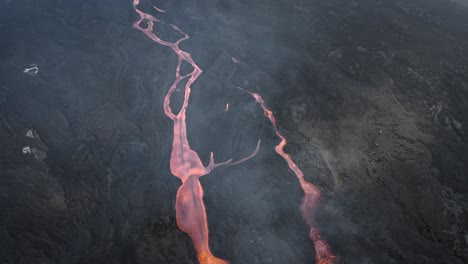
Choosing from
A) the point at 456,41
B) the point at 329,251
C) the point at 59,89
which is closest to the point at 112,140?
the point at 59,89

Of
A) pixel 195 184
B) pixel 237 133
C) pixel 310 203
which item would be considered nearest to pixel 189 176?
pixel 195 184

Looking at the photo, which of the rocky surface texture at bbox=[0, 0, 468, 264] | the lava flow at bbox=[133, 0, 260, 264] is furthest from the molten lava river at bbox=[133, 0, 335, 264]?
the rocky surface texture at bbox=[0, 0, 468, 264]

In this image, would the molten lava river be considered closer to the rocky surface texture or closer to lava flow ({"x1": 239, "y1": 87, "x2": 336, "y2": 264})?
lava flow ({"x1": 239, "y1": 87, "x2": 336, "y2": 264})

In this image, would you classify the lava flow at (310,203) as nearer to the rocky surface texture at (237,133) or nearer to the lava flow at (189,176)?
the rocky surface texture at (237,133)

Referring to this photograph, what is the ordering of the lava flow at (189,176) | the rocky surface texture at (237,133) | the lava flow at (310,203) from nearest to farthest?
the lava flow at (310,203)
the rocky surface texture at (237,133)
the lava flow at (189,176)

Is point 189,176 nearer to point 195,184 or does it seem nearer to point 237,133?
point 195,184

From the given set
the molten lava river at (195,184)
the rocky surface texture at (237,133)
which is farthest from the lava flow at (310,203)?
the rocky surface texture at (237,133)
